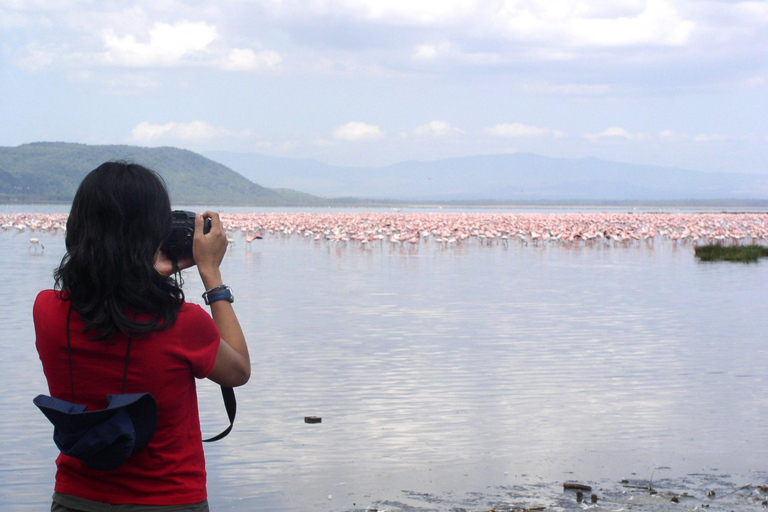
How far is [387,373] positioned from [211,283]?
17.6ft

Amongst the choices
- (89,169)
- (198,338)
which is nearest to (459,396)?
(198,338)

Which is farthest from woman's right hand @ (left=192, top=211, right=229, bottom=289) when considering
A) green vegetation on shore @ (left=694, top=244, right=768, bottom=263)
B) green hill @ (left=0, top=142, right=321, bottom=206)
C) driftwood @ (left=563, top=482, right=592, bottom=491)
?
green hill @ (left=0, top=142, right=321, bottom=206)

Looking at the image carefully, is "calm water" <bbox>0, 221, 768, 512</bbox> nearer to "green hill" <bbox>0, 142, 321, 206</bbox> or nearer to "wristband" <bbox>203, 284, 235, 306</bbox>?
"wristband" <bbox>203, 284, 235, 306</bbox>

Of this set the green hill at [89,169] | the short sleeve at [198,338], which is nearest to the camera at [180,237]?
the short sleeve at [198,338]

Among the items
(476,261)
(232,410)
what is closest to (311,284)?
(476,261)

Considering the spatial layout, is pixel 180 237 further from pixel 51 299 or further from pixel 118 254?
pixel 51 299

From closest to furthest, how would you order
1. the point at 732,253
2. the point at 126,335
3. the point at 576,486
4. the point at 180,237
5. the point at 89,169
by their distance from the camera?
the point at 126,335
the point at 180,237
the point at 576,486
the point at 732,253
the point at 89,169

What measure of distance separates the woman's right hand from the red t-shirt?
6.8 inches

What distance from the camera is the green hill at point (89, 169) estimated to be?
479 feet

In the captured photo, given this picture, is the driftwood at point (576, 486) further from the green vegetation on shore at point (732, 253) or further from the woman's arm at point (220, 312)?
the green vegetation on shore at point (732, 253)

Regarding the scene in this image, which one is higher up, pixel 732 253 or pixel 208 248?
pixel 208 248

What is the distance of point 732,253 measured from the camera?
2264 centimetres

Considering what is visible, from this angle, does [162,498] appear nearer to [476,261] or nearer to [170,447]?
[170,447]

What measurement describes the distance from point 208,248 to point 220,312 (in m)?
0.15
